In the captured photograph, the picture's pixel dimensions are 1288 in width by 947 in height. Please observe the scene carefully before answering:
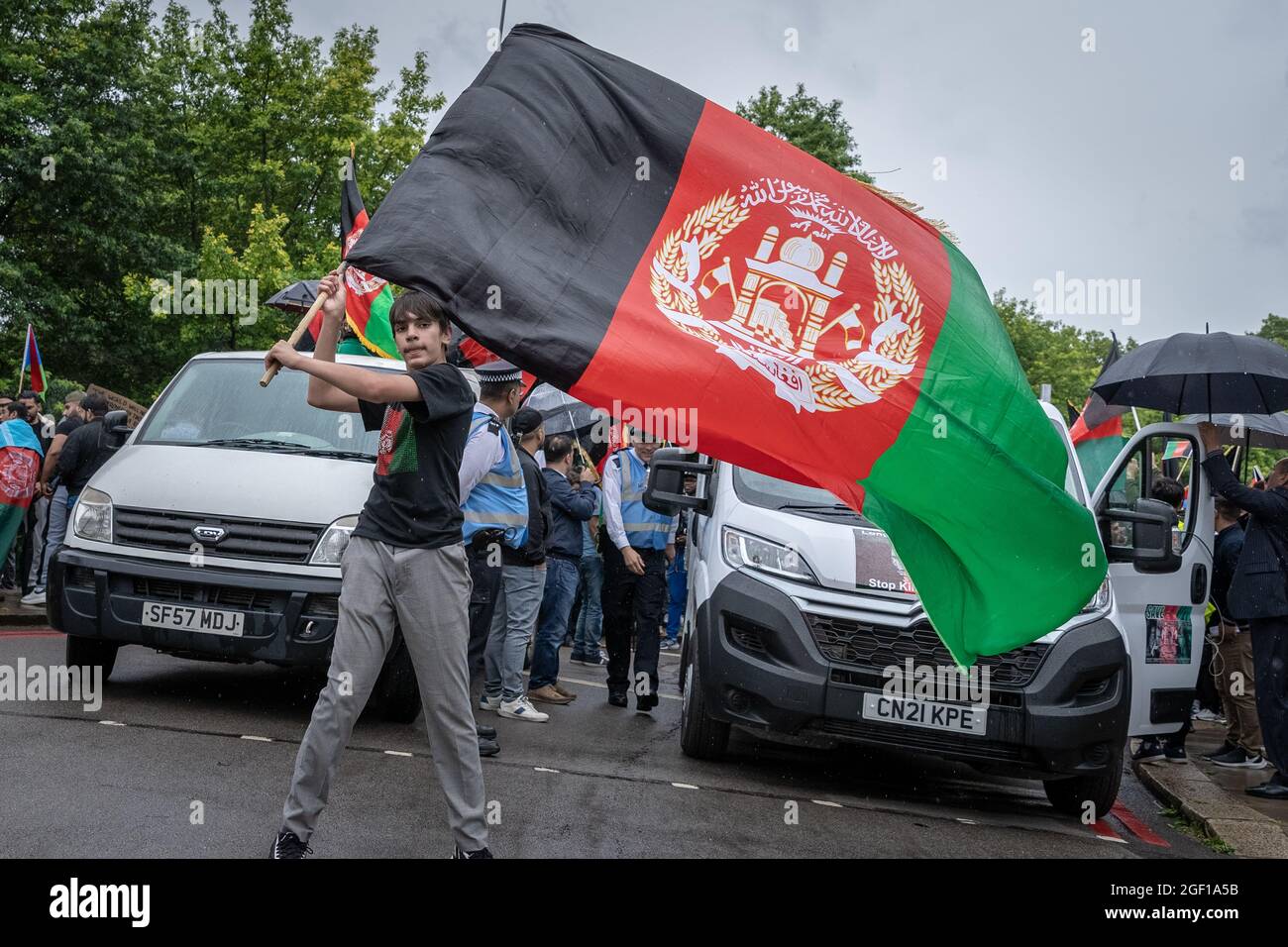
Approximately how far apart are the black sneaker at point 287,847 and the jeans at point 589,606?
9.33 meters

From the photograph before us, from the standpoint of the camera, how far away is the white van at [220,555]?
758 centimetres

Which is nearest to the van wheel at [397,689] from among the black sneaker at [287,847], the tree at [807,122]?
the black sneaker at [287,847]

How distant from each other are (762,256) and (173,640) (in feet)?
13.3

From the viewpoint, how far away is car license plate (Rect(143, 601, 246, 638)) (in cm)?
757

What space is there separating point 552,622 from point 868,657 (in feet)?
11.3

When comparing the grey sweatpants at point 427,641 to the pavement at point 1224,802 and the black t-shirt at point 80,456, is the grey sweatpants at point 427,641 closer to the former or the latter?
the pavement at point 1224,802

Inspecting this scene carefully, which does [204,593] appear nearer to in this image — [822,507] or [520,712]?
[520,712]

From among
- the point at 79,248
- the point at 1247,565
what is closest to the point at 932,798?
the point at 1247,565

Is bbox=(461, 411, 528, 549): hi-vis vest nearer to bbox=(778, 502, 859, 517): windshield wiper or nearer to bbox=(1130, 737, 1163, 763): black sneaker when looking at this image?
bbox=(778, 502, 859, 517): windshield wiper

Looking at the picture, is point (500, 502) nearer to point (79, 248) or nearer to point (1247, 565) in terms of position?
point (1247, 565)

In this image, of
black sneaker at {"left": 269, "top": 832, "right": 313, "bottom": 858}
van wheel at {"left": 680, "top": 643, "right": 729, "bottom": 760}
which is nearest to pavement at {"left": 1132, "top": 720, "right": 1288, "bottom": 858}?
van wheel at {"left": 680, "top": 643, "right": 729, "bottom": 760}

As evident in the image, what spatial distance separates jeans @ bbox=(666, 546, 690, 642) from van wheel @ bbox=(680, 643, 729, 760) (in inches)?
297
